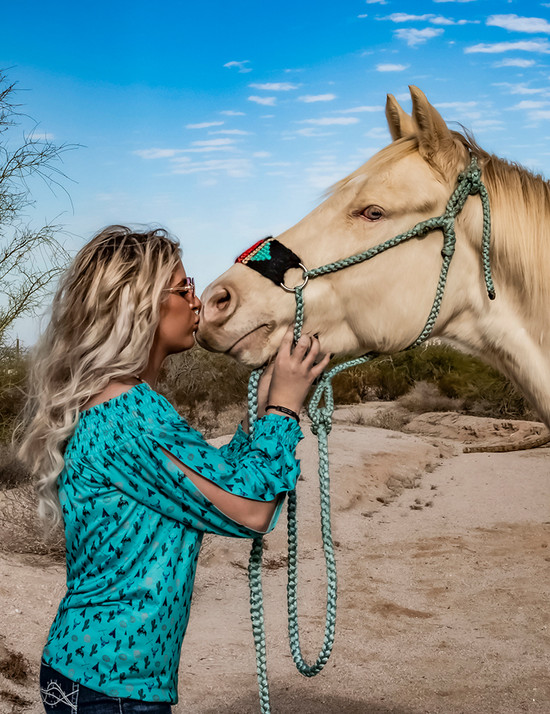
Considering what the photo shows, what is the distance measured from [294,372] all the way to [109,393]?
19.1 inches

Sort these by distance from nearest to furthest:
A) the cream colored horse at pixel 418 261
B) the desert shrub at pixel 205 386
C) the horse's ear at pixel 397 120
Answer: the cream colored horse at pixel 418 261 < the horse's ear at pixel 397 120 < the desert shrub at pixel 205 386

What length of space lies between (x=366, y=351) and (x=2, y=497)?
20.2ft

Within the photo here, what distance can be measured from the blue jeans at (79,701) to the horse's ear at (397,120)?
6.05 ft

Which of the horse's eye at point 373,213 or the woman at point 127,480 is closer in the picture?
the woman at point 127,480

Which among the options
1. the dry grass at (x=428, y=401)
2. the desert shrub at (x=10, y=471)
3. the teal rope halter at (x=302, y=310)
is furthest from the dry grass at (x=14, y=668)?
the dry grass at (x=428, y=401)

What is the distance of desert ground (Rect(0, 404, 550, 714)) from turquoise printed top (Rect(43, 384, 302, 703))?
9.00ft

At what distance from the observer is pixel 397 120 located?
2430 millimetres

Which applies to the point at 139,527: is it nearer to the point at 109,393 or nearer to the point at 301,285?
the point at 109,393

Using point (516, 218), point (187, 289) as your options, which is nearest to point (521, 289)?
point (516, 218)

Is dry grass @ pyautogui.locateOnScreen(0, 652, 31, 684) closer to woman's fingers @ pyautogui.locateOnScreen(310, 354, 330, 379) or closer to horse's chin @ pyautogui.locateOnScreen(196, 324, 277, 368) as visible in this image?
horse's chin @ pyautogui.locateOnScreen(196, 324, 277, 368)

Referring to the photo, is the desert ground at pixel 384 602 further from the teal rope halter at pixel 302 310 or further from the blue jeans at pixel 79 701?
the blue jeans at pixel 79 701

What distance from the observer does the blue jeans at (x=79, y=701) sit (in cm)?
171

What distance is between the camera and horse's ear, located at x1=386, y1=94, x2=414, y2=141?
2.39 m

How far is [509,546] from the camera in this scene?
7797mm
